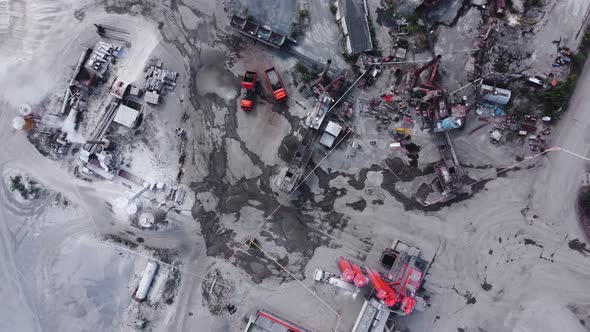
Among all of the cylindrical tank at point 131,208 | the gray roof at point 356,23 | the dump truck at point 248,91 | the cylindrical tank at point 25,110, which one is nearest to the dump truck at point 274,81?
the dump truck at point 248,91

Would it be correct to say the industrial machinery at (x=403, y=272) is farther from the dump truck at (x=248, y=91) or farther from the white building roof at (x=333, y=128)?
the dump truck at (x=248, y=91)

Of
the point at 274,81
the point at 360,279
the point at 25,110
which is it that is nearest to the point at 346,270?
the point at 360,279

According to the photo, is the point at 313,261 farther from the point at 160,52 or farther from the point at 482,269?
the point at 160,52

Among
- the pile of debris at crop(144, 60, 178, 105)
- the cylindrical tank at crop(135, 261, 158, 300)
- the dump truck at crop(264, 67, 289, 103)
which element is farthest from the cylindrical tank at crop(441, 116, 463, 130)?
the cylindrical tank at crop(135, 261, 158, 300)

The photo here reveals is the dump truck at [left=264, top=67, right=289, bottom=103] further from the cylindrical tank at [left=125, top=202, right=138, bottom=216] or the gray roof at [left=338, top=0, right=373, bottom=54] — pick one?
the cylindrical tank at [left=125, top=202, right=138, bottom=216]

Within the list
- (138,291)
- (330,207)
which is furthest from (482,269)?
(138,291)
